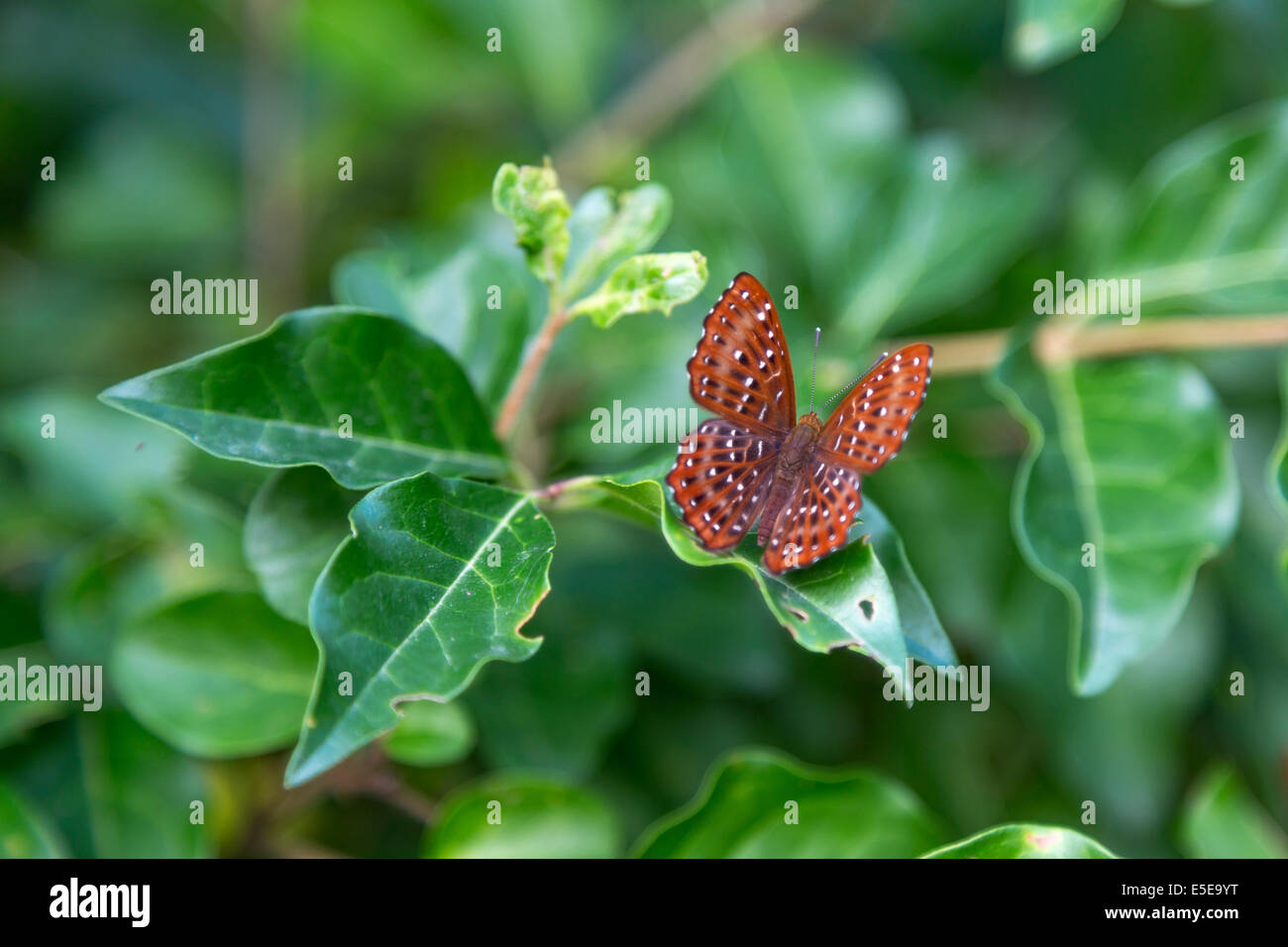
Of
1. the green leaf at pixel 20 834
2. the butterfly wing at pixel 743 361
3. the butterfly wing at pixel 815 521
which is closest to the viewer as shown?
the butterfly wing at pixel 815 521

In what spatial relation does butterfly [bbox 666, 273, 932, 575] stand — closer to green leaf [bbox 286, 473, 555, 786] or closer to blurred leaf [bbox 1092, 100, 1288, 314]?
green leaf [bbox 286, 473, 555, 786]

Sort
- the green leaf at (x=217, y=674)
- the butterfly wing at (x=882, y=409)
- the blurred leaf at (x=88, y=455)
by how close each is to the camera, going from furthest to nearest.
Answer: the blurred leaf at (x=88, y=455), the green leaf at (x=217, y=674), the butterfly wing at (x=882, y=409)

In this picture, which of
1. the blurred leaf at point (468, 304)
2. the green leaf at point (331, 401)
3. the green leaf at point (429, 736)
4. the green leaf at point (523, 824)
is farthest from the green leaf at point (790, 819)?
the blurred leaf at point (468, 304)

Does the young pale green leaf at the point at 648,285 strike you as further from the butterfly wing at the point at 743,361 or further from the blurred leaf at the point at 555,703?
→ the blurred leaf at the point at 555,703

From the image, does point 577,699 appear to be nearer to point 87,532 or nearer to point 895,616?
point 895,616

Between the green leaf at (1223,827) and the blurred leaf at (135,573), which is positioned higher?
the blurred leaf at (135,573)
